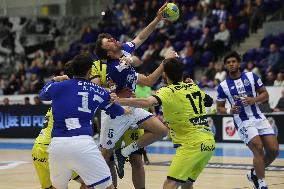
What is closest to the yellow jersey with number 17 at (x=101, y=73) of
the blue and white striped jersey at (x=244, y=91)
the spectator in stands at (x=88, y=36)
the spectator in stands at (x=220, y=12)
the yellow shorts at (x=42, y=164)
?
the yellow shorts at (x=42, y=164)

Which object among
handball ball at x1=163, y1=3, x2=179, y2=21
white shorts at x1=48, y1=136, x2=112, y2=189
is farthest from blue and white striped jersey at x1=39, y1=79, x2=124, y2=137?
handball ball at x1=163, y1=3, x2=179, y2=21

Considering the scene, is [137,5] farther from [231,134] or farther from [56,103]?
[56,103]

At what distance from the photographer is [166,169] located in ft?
47.5

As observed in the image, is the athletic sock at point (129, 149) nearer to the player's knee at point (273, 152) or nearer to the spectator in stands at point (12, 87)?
the player's knee at point (273, 152)

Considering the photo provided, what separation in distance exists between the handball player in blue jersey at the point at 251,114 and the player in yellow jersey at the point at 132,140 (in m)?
1.65

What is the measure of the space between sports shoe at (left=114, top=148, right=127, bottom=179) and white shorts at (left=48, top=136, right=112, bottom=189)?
6.67ft

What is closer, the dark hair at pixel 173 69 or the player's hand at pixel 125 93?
the dark hair at pixel 173 69

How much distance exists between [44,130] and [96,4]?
2395 cm

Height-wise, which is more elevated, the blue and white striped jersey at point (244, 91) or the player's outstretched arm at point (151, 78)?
the player's outstretched arm at point (151, 78)

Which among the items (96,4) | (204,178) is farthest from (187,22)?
(204,178)

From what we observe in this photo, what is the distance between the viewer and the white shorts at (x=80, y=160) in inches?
284

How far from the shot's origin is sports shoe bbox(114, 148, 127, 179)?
943cm

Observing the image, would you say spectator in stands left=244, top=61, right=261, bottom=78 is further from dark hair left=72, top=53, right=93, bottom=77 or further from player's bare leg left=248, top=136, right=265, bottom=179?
dark hair left=72, top=53, right=93, bottom=77

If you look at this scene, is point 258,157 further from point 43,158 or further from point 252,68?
point 252,68
